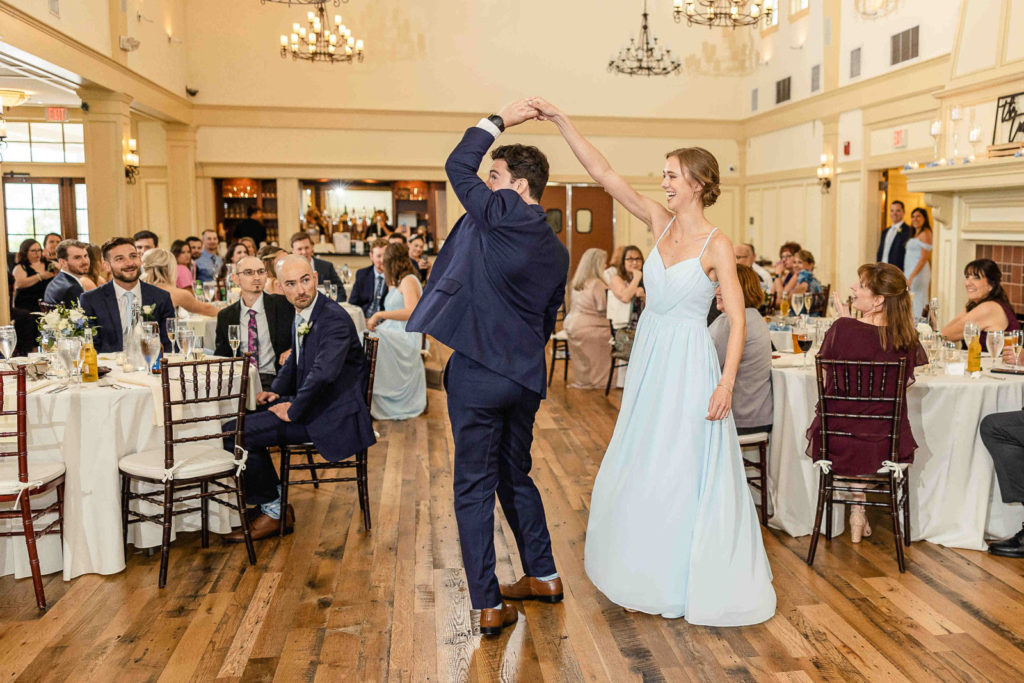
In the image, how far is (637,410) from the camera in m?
3.55

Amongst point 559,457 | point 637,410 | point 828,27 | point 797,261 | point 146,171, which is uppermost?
point 828,27

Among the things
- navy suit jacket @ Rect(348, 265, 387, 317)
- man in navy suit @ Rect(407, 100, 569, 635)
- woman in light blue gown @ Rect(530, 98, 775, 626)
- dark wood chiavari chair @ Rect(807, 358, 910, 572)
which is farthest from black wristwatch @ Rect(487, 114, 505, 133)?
navy suit jacket @ Rect(348, 265, 387, 317)

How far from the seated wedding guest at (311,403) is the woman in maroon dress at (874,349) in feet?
7.26

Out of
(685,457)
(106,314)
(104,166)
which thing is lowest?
(685,457)

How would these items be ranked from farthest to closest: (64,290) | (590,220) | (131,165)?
(590,220)
(131,165)
(64,290)

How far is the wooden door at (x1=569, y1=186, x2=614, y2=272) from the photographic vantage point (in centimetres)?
1653

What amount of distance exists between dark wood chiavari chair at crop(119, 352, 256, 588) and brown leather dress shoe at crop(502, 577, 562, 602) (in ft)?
4.06

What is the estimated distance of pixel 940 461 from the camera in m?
4.44

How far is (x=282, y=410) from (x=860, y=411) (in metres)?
2.69

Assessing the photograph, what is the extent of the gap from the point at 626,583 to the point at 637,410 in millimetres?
678

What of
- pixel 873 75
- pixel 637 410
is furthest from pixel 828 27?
pixel 637 410

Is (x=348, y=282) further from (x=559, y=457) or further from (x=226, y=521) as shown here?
(x=226, y=521)

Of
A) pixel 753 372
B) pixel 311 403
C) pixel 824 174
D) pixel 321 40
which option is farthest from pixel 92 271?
pixel 824 174

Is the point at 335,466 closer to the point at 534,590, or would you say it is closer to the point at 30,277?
the point at 534,590
